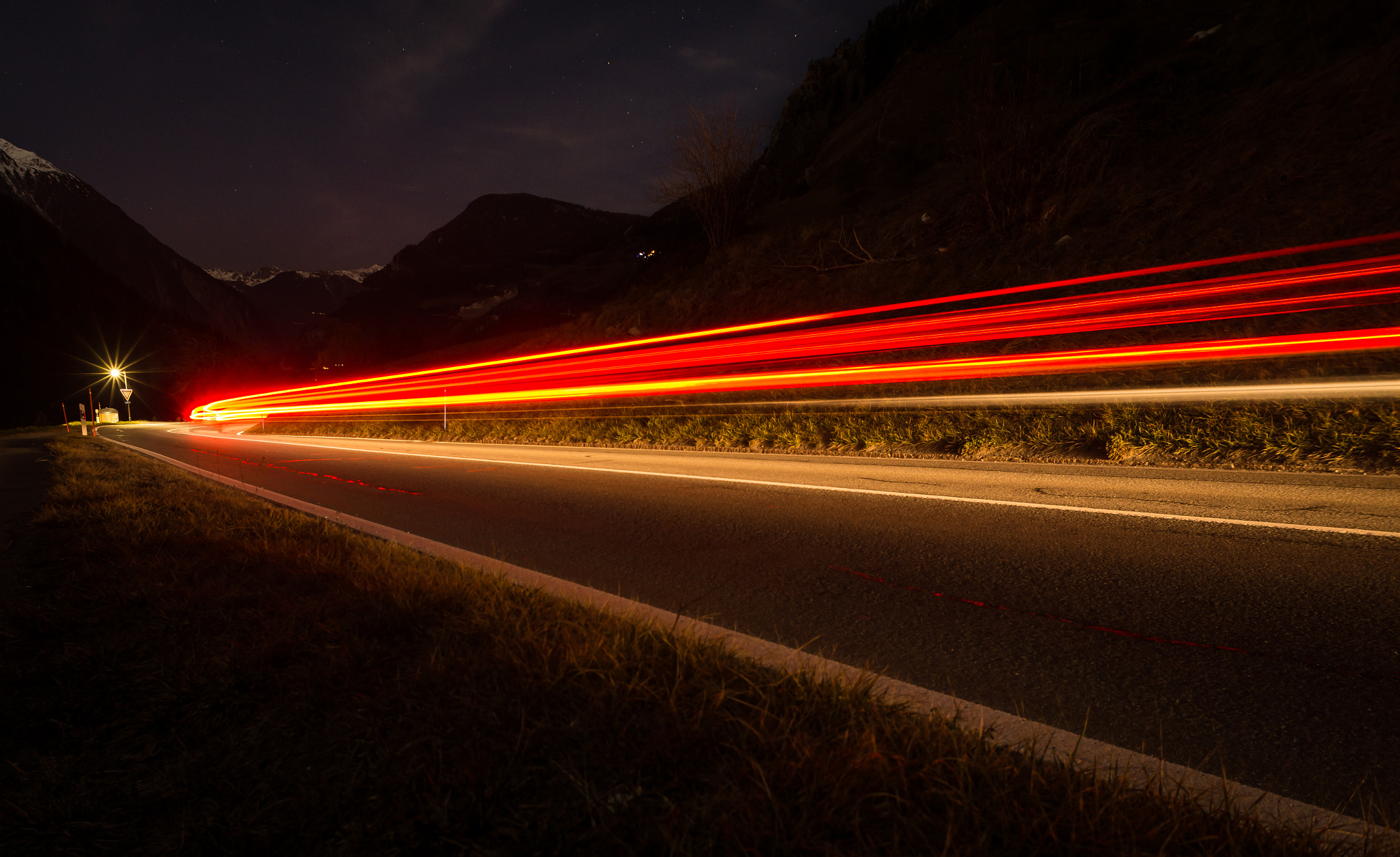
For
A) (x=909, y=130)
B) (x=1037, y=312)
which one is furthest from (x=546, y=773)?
(x=909, y=130)

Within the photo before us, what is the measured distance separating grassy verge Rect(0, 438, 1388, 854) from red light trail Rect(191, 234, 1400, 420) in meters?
11.4

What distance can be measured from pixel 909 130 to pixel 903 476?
3700cm

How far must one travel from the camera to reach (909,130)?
3822 centimetres

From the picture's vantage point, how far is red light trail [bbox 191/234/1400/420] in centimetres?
1135

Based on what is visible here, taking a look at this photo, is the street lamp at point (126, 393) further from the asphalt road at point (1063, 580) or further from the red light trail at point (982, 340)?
the asphalt road at point (1063, 580)

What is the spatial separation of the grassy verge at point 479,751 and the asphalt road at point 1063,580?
32.9 inches

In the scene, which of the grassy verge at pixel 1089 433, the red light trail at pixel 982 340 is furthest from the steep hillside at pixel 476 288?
the grassy verge at pixel 1089 433

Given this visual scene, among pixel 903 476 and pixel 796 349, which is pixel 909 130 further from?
pixel 903 476

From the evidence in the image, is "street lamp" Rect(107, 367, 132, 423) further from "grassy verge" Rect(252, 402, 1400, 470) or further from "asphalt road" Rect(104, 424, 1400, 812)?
"asphalt road" Rect(104, 424, 1400, 812)

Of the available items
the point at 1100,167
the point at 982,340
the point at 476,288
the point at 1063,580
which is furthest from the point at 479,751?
the point at 476,288

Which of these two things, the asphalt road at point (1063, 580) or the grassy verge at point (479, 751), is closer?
the grassy verge at point (479, 751)

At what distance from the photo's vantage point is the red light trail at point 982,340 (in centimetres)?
1135

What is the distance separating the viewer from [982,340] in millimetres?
16094

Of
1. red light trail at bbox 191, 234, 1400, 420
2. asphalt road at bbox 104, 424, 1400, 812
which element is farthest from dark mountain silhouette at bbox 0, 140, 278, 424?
asphalt road at bbox 104, 424, 1400, 812
